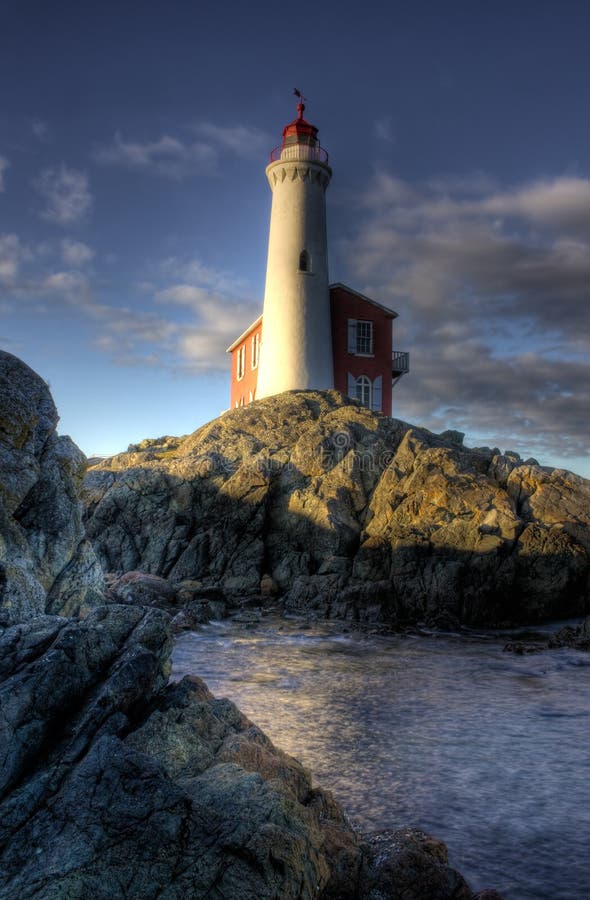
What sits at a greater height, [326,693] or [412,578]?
[412,578]

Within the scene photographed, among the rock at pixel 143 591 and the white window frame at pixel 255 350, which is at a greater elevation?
the white window frame at pixel 255 350

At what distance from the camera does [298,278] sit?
3300 cm

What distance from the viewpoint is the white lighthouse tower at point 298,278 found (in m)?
32.9

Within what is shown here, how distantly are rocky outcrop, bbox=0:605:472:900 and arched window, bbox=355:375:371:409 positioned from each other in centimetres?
2839

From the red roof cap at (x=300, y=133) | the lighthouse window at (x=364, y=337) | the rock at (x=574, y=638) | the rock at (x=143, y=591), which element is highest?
the red roof cap at (x=300, y=133)

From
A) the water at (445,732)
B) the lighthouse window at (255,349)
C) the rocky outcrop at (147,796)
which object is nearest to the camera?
the rocky outcrop at (147,796)

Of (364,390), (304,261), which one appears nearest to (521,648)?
(364,390)

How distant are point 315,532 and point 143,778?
1962 centimetres

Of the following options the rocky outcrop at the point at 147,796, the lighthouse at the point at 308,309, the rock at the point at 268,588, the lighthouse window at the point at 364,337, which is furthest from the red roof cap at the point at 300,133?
the rocky outcrop at the point at 147,796

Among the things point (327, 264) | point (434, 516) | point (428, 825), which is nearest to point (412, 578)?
point (434, 516)

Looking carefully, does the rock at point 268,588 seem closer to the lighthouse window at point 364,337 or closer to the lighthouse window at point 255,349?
the lighthouse window at point 364,337

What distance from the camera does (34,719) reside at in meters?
5.45

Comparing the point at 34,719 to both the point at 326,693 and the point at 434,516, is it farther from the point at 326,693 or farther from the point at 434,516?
the point at 434,516

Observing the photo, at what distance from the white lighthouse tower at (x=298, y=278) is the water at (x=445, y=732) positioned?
17676 millimetres
